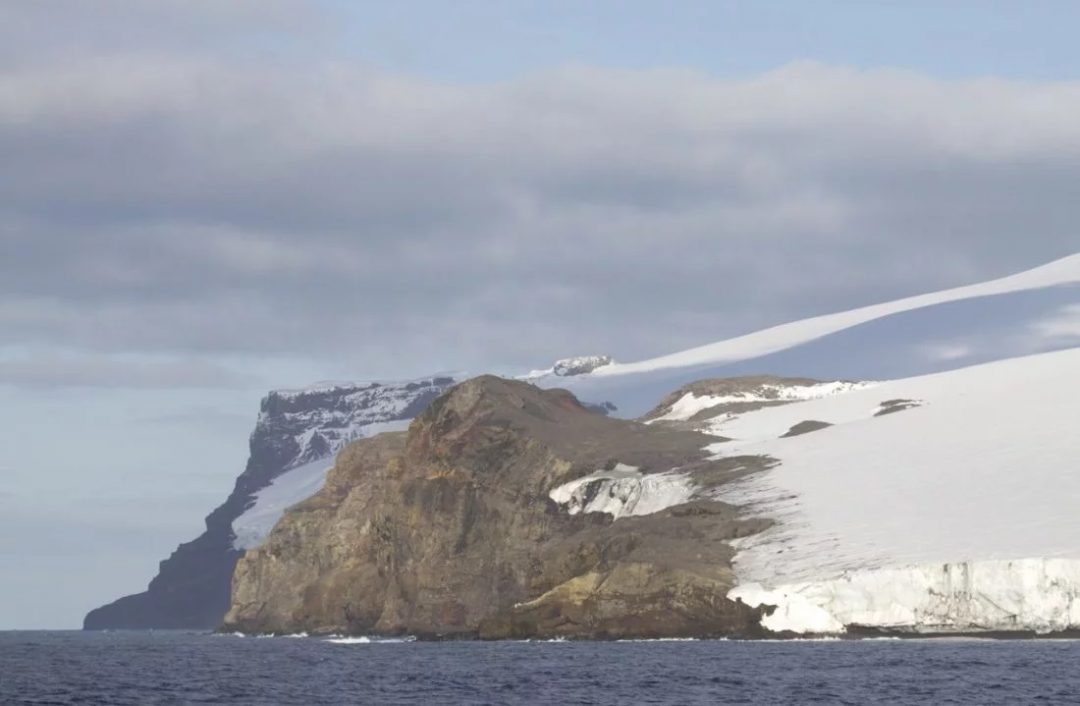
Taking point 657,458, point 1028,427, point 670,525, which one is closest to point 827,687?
point 670,525

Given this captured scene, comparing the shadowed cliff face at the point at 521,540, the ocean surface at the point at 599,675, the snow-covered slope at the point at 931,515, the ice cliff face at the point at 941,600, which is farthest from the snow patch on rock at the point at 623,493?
the ice cliff face at the point at 941,600

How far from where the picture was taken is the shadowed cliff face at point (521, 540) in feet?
430

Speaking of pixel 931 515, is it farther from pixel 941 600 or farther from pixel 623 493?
pixel 623 493

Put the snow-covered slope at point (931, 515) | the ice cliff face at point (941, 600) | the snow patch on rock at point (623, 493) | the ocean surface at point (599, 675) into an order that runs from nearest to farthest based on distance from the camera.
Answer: the ocean surface at point (599, 675), the ice cliff face at point (941, 600), the snow-covered slope at point (931, 515), the snow patch on rock at point (623, 493)

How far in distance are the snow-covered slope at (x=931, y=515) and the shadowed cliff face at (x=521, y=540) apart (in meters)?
3.98

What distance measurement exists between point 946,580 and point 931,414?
5290 cm

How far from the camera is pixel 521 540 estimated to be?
6368 inches

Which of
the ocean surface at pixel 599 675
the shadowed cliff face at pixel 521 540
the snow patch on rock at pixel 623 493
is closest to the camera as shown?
the ocean surface at pixel 599 675

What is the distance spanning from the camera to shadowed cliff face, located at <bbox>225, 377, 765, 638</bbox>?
131 meters

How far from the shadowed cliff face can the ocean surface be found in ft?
20.5

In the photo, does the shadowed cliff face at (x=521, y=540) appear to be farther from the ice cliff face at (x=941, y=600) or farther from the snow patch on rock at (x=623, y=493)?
the ice cliff face at (x=941, y=600)

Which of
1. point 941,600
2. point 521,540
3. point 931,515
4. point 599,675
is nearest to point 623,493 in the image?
point 521,540

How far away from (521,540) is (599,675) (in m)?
67.7

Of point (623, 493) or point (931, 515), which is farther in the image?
point (623, 493)
